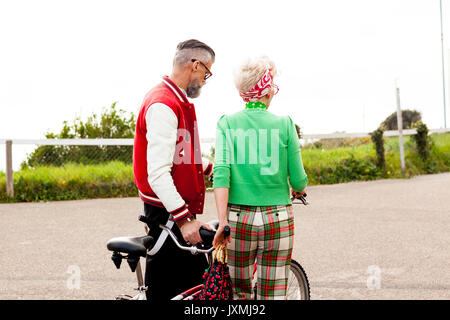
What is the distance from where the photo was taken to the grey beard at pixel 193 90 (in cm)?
277

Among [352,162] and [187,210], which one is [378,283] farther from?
[352,162]

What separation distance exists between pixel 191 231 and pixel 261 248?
391mm

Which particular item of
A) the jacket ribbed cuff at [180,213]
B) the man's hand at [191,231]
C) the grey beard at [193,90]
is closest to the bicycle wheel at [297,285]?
the man's hand at [191,231]

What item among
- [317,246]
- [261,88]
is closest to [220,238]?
[261,88]

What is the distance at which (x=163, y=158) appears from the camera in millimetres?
2490

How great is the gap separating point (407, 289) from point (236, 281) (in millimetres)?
2588

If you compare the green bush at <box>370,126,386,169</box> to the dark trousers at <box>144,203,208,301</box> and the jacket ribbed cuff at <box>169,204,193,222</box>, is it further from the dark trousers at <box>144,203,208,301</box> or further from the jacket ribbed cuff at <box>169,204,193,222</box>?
the jacket ribbed cuff at <box>169,204,193,222</box>

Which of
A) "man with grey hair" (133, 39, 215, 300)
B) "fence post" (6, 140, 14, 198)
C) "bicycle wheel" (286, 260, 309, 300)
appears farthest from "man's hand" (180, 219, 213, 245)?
"fence post" (6, 140, 14, 198)

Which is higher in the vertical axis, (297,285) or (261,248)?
(261,248)

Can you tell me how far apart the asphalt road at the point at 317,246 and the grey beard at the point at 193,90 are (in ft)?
7.94

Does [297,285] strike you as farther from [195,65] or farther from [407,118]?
[407,118]

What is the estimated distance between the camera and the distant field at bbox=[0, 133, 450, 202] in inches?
452

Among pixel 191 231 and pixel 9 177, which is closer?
pixel 191 231
